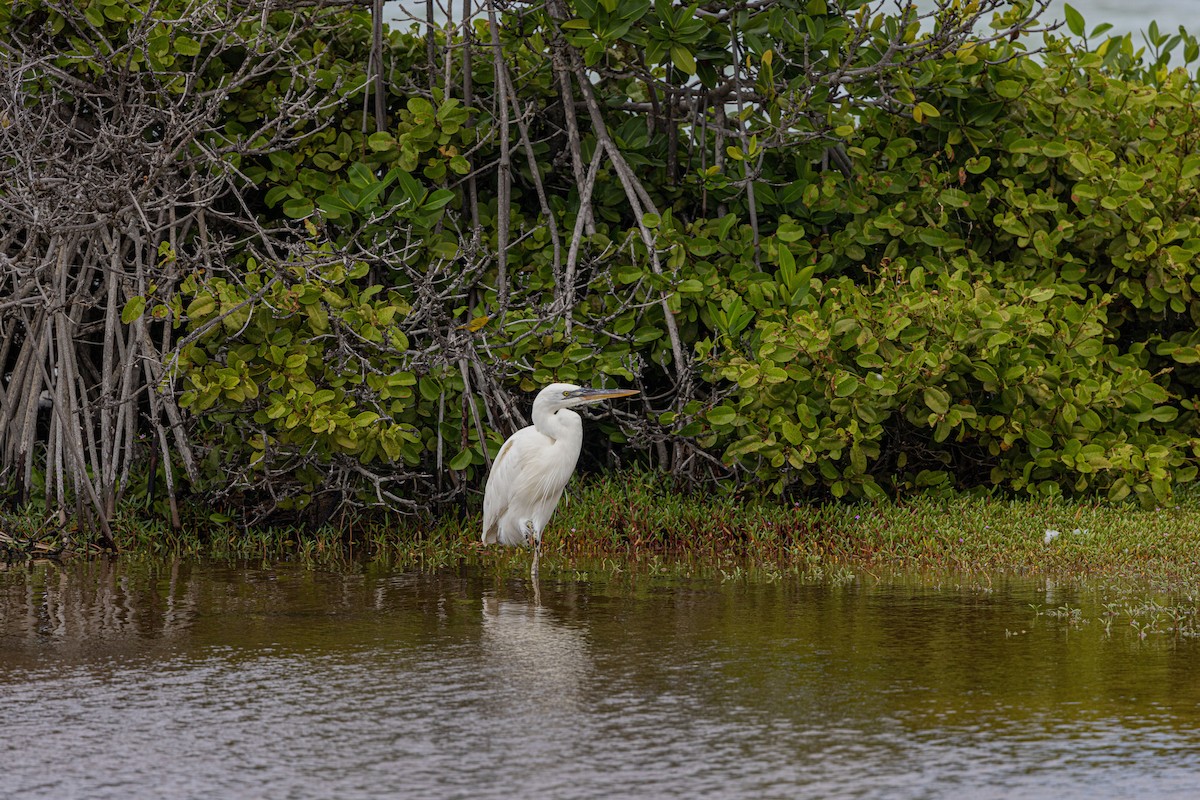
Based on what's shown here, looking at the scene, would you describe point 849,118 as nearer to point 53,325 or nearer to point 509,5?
→ point 509,5

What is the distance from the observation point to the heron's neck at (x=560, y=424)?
9.05 metres

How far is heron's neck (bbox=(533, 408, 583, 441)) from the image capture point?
9.05 meters

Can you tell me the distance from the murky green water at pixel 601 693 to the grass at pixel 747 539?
848mm

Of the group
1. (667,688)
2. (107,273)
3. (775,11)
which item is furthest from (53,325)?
(667,688)

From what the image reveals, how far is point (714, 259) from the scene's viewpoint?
36.6 feet

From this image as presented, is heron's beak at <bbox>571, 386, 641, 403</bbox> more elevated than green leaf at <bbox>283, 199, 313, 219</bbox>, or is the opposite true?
green leaf at <bbox>283, 199, 313, 219</bbox>

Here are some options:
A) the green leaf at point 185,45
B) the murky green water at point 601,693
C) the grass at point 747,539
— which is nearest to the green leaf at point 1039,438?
the grass at point 747,539

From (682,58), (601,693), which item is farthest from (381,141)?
(601,693)

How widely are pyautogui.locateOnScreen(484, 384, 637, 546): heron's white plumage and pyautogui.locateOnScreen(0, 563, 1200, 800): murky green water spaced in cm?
128

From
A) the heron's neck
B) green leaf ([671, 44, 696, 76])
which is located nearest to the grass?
the heron's neck

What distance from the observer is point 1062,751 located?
169 inches

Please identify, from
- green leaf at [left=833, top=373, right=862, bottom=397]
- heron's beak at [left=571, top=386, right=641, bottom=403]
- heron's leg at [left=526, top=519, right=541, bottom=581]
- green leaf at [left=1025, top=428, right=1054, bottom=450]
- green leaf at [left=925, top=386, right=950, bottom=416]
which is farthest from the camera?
green leaf at [left=1025, top=428, right=1054, bottom=450]

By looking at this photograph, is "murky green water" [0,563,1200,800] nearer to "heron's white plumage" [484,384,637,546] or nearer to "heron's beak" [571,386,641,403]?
"heron's white plumage" [484,384,637,546]

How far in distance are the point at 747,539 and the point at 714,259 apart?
8.70 ft
